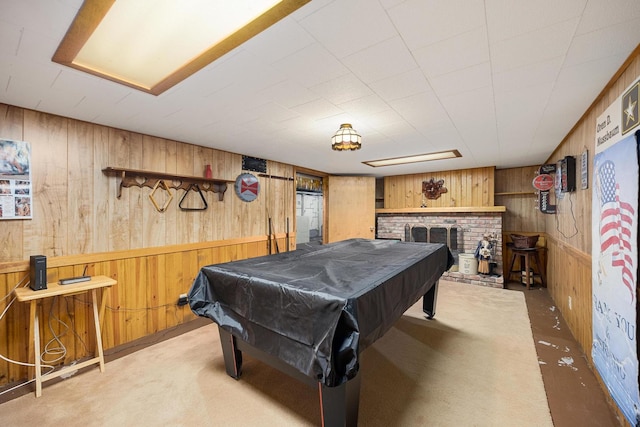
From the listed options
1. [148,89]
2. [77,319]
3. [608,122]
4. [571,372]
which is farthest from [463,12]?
[77,319]

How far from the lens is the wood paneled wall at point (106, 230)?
85.5 inches

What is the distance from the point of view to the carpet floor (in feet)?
5.61

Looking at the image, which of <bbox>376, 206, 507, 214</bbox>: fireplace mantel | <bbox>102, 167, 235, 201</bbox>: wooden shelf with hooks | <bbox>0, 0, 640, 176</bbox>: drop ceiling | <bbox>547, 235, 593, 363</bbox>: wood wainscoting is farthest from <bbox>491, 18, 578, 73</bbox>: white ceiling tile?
<bbox>376, 206, 507, 214</bbox>: fireplace mantel

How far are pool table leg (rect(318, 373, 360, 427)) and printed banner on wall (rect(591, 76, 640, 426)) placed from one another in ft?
4.44

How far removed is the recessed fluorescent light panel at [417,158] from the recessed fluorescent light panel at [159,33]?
3.33 m

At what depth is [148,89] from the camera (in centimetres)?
189

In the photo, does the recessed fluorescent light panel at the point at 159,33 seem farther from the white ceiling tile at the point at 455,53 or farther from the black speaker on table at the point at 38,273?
the black speaker on table at the point at 38,273

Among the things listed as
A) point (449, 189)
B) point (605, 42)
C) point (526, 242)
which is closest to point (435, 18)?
point (605, 42)

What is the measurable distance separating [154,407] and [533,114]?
372 cm

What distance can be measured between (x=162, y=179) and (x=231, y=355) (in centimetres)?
208

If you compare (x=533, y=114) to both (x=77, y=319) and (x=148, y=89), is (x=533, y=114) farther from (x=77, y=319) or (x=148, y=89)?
(x=77, y=319)

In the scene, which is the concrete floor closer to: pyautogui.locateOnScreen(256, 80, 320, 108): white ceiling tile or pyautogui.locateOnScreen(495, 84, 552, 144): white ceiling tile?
pyautogui.locateOnScreen(495, 84, 552, 144): white ceiling tile

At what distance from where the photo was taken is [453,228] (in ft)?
17.7

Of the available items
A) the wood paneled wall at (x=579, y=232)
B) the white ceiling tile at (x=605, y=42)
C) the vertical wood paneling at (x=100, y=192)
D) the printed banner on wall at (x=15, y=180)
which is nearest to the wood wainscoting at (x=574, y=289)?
the wood paneled wall at (x=579, y=232)
